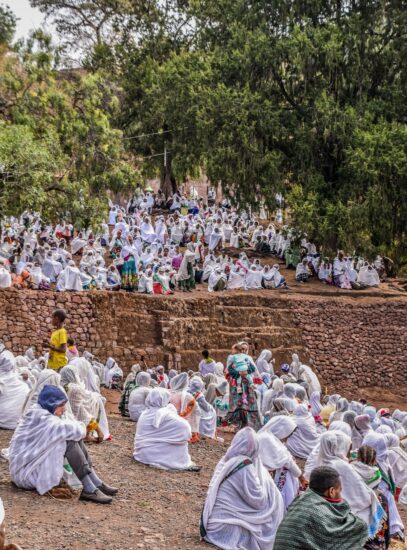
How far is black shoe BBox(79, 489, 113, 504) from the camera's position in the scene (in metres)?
8.88

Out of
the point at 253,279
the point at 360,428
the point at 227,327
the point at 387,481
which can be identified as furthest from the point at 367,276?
the point at 387,481

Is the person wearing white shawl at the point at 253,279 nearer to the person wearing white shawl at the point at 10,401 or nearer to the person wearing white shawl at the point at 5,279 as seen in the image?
the person wearing white shawl at the point at 5,279

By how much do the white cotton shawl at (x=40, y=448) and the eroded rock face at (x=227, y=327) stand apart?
42.7ft

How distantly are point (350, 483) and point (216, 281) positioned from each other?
19.3 meters

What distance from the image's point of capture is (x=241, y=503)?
8102mm

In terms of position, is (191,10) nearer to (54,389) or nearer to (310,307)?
(310,307)

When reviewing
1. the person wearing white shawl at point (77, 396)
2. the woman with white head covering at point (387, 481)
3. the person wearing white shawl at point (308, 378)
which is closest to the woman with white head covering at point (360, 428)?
the woman with white head covering at point (387, 481)

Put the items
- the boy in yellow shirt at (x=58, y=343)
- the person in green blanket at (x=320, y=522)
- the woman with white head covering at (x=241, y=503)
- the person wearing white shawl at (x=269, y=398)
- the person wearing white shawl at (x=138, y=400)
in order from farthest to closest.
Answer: the person wearing white shawl at (x=269, y=398) → the person wearing white shawl at (x=138, y=400) → the boy in yellow shirt at (x=58, y=343) → the woman with white head covering at (x=241, y=503) → the person in green blanket at (x=320, y=522)

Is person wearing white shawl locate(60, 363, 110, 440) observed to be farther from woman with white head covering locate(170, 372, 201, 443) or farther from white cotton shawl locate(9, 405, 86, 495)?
white cotton shawl locate(9, 405, 86, 495)

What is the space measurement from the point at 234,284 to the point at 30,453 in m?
19.3

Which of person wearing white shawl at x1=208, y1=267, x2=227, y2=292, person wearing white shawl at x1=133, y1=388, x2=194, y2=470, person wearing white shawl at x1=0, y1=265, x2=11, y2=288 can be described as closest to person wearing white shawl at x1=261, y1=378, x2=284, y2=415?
person wearing white shawl at x1=133, y1=388, x2=194, y2=470

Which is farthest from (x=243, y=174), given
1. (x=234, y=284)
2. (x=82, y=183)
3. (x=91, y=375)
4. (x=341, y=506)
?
(x=341, y=506)

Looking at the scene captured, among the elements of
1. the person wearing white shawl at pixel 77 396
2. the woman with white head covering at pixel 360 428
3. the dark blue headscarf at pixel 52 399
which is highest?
the dark blue headscarf at pixel 52 399

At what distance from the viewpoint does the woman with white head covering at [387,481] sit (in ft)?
28.7
